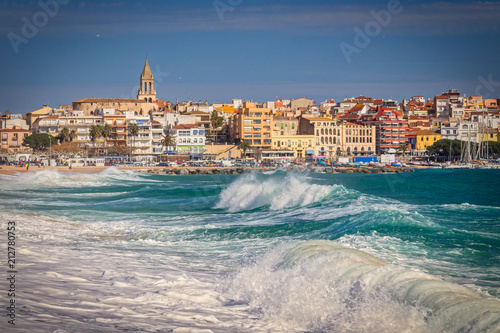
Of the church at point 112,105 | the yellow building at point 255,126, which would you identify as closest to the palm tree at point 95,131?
the church at point 112,105

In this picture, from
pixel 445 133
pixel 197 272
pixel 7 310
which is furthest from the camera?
pixel 445 133

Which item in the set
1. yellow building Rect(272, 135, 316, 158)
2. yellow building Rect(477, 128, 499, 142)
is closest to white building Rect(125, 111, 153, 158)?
yellow building Rect(272, 135, 316, 158)

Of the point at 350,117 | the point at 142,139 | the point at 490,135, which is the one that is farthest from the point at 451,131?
the point at 142,139

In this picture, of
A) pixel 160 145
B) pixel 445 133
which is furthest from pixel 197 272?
pixel 445 133

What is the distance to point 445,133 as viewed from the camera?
108 meters

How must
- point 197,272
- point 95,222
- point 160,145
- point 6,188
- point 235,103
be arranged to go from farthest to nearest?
point 235,103 < point 160,145 < point 6,188 < point 95,222 < point 197,272

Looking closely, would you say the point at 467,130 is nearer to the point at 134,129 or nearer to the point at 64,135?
the point at 134,129

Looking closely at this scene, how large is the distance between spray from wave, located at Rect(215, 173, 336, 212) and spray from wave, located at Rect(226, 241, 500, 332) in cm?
1414

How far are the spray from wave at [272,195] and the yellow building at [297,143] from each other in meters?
66.2

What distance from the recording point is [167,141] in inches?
3524

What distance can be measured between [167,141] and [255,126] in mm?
14636

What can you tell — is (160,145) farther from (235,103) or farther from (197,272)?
(197,272)

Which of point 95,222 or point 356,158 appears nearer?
point 95,222

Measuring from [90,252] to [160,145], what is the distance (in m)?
81.1
